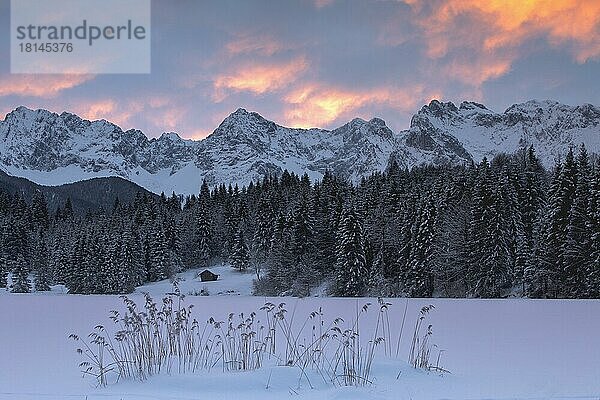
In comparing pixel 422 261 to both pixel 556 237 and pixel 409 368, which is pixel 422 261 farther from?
pixel 409 368

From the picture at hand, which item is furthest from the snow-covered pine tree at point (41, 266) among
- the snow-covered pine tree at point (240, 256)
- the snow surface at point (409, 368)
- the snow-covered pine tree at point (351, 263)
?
the snow surface at point (409, 368)

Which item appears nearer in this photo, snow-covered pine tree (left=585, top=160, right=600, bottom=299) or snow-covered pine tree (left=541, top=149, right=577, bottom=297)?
snow-covered pine tree (left=585, top=160, right=600, bottom=299)

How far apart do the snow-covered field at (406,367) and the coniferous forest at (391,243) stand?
1765 cm

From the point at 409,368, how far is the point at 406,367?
41 mm

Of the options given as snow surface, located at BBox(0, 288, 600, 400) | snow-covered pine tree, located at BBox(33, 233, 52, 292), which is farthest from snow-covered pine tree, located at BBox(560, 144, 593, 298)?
snow-covered pine tree, located at BBox(33, 233, 52, 292)

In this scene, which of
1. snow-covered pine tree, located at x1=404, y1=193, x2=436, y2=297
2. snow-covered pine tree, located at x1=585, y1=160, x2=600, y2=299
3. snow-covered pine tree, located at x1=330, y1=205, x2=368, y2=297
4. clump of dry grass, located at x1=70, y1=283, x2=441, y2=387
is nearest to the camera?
clump of dry grass, located at x1=70, y1=283, x2=441, y2=387

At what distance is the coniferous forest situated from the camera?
86.7 ft

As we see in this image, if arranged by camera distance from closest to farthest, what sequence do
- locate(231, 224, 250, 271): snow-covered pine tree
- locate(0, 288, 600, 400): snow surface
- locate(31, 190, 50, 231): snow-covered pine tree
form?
locate(0, 288, 600, 400): snow surface
locate(231, 224, 250, 271): snow-covered pine tree
locate(31, 190, 50, 231): snow-covered pine tree

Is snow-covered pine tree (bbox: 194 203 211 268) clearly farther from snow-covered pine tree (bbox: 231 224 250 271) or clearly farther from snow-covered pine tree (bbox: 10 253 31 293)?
snow-covered pine tree (bbox: 10 253 31 293)

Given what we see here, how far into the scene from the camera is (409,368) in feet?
17.2

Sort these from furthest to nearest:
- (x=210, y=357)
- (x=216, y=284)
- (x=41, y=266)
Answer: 1. (x=41, y=266)
2. (x=216, y=284)
3. (x=210, y=357)

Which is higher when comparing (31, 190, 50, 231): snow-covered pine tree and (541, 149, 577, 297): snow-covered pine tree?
(31, 190, 50, 231): snow-covered pine tree

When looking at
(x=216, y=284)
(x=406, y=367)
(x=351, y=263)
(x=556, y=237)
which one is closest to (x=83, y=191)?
(x=216, y=284)

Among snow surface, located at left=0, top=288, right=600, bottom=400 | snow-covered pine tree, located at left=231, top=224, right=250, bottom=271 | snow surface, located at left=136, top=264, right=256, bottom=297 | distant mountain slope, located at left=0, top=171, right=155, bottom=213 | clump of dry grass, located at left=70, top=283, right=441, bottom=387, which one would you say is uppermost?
distant mountain slope, located at left=0, top=171, right=155, bottom=213
